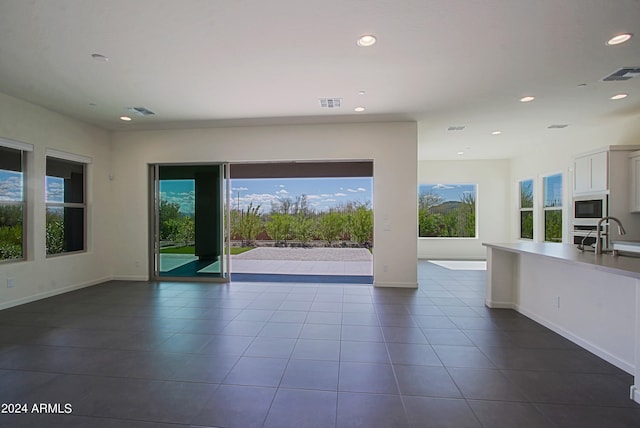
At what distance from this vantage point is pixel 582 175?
536cm

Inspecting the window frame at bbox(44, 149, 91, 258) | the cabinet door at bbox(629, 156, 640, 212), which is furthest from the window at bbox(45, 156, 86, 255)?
the cabinet door at bbox(629, 156, 640, 212)

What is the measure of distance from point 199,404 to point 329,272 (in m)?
4.95

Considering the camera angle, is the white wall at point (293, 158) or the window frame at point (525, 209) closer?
the white wall at point (293, 158)

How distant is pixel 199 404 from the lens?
203 centimetres

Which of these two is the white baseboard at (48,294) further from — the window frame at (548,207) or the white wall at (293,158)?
the window frame at (548,207)

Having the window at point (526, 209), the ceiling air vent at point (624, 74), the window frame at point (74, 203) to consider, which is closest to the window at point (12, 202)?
the window frame at point (74, 203)

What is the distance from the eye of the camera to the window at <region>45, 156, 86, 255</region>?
4.84 metres

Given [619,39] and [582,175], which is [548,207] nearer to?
[582,175]

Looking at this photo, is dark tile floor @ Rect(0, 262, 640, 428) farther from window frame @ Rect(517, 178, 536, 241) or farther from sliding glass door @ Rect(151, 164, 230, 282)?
window frame @ Rect(517, 178, 536, 241)

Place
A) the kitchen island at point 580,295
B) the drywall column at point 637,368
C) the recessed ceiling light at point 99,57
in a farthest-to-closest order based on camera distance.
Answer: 1. the recessed ceiling light at point 99,57
2. the kitchen island at point 580,295
3. the drywall column at point 637,368

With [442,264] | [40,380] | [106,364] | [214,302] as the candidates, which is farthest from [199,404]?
[442,264]

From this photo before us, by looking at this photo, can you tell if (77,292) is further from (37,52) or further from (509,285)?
(509,285)

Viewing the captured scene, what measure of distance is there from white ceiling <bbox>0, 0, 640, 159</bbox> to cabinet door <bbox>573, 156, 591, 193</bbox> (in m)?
0.77

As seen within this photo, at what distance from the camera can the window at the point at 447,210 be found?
29.3 ft
